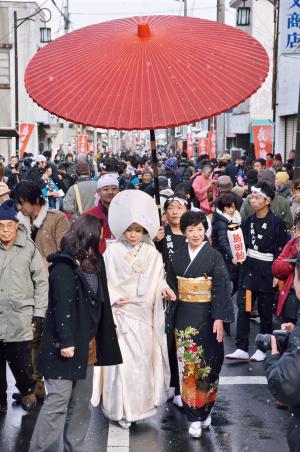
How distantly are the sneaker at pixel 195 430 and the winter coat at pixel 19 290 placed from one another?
1444mm

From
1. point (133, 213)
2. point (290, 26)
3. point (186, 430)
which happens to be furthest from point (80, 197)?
point (290, 26)

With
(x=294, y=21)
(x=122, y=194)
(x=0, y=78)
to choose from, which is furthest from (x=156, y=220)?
(x=0, y=78)

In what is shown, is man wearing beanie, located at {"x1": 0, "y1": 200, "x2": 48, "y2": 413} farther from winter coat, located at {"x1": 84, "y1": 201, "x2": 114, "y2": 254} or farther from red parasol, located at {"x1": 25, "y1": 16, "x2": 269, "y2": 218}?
red parasol, located at {"x1": 25, "y1": 16, "x2": 269, "y2": 218}

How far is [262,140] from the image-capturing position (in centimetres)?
1908

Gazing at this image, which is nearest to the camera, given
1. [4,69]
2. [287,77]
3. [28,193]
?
[28,193]

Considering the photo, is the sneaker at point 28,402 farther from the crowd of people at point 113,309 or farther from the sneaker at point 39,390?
the sneaker at point 39,390

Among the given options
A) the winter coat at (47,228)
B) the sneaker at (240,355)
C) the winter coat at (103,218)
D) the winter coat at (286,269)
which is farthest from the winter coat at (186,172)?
the winter coat at (286,269)

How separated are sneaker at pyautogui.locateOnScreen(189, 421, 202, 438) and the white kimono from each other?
1.16ft

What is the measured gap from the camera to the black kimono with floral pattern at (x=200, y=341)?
220 inches

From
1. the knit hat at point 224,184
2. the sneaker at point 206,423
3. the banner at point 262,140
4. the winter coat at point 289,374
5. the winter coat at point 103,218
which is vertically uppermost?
the banner at point 262,140

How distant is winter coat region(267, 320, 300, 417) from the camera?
9.95 feet

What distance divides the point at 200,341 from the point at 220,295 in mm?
406

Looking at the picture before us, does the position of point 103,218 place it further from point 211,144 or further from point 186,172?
point 211,144

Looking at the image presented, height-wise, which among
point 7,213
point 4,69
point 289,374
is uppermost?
point 4,69
